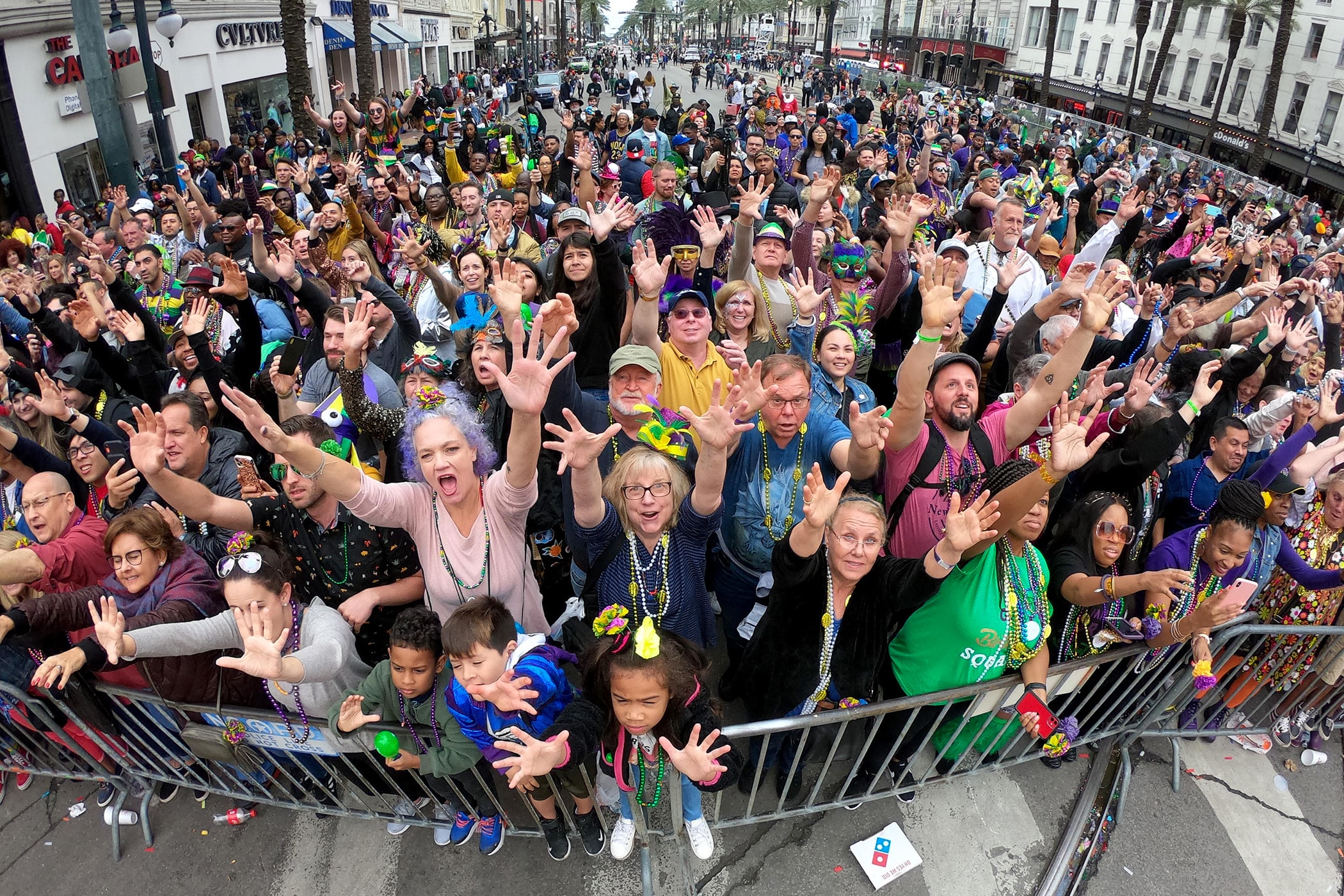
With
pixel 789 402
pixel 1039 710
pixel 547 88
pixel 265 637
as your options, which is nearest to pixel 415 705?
pixel 265 637

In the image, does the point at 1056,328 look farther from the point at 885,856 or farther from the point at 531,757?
the point at 531,757

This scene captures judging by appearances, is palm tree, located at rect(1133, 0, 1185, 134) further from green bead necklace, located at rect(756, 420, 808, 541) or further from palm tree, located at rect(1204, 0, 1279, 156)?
green bead necklace, located at rect(756, 420, 808, 541)

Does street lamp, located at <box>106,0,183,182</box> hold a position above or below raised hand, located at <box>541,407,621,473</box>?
above

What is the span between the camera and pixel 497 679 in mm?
2650

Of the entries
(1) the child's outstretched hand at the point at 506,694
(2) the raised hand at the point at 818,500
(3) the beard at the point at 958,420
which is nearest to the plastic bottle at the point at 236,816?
(1) the child's outstretched hand at the point at 506,694

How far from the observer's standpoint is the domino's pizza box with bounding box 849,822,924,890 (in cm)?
325

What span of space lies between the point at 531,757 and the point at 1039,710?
2.16 meters

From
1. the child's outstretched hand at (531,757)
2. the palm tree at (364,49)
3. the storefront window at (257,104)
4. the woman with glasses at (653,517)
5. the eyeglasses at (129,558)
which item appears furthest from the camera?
the storefront window at (257,104)

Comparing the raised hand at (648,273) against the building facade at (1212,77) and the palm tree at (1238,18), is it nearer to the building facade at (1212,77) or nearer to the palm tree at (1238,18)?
the building facade at (1212,77)

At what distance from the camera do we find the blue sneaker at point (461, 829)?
3.32m

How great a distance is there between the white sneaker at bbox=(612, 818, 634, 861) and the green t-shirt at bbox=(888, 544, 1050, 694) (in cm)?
139

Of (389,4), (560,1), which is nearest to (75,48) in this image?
(389,4)

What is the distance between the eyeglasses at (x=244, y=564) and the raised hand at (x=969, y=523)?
2.57 m

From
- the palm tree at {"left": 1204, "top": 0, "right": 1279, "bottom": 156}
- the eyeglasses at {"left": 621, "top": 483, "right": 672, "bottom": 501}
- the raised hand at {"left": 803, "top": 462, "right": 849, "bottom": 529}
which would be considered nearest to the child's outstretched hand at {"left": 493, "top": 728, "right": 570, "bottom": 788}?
the eyeglasses at {"left": 621, "top": 483, "right": 672, "bottom": 501}
